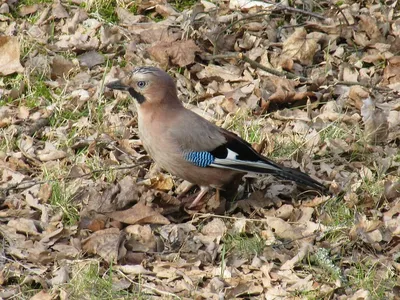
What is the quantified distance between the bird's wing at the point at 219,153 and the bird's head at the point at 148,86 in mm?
182

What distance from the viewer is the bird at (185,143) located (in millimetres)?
5434

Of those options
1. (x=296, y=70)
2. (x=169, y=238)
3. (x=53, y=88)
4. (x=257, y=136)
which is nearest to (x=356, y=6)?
(x=296, y=70)

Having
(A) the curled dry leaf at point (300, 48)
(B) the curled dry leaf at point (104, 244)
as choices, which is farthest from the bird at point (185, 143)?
(A) the curled dry leaf at point (300, 48)

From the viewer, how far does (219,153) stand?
5477 mm

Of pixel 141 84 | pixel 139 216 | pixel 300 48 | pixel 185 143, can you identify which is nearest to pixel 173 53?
pixel 300 48

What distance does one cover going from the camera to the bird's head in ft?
18.1

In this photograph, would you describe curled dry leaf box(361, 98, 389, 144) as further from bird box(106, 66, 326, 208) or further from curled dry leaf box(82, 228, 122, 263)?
curled dry leaf box(82, 228, 122, 263)

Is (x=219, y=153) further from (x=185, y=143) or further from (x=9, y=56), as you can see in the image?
(x=9, y=56)

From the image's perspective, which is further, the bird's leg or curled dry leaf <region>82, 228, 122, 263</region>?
the bird's leg

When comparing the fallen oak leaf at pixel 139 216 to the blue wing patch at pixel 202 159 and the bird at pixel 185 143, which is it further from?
the blue wing patch at pixel 202 159

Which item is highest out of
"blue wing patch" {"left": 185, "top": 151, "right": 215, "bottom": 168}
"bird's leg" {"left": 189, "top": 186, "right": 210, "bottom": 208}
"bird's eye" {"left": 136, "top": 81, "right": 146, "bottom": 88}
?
"bird's eye" {"left": 136, "top": 81, "right": 146, "bottom": 88}

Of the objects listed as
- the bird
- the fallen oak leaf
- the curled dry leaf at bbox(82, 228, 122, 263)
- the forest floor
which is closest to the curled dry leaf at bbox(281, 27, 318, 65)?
the forest floor

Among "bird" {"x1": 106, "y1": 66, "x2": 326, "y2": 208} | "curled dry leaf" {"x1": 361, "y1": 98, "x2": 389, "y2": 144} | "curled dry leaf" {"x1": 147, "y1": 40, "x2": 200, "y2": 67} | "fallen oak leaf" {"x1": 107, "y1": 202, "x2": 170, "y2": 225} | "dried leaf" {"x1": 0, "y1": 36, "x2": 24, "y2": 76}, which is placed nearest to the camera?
"fallen oak leaf" {"x1": 107, "y1": 202, "x2": 170, "y2": 225}

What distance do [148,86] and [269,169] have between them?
38.6 inches
